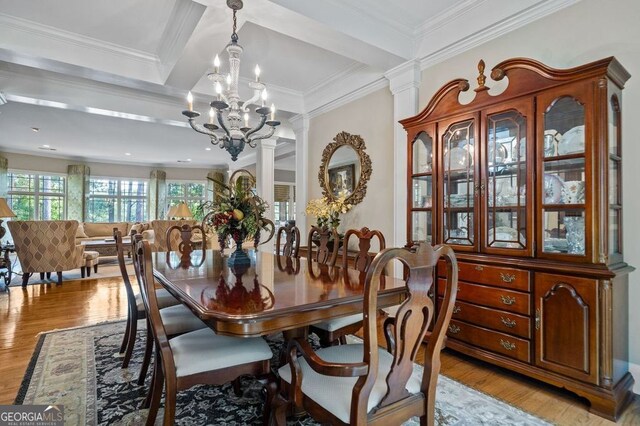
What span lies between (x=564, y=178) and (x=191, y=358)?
7.73 feet

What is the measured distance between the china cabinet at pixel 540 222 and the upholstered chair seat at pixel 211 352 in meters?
1.65

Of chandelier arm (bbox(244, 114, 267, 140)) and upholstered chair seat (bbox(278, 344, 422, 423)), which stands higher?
chandelier arm (bbox(244, 114, 267, 140))

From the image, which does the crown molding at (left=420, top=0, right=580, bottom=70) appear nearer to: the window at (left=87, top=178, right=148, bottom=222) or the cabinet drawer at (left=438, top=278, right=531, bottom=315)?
the cabinet drawer at (left=438, top=278, right=531, bottom=315)

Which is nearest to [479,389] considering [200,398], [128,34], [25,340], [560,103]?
[200,398]

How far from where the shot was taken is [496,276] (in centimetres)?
228

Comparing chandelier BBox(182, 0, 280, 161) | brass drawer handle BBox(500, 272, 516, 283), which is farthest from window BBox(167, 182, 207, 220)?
brass drawer handle BBox(500, 272, 516, 283)

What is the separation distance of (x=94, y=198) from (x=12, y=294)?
649 cm

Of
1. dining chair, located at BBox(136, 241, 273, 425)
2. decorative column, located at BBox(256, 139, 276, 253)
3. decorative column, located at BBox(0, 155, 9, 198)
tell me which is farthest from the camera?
decorative column, located at BBox(0, 155, 9, 198)

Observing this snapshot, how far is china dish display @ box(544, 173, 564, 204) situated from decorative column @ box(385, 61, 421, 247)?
1.33m

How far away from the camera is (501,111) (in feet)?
7.59

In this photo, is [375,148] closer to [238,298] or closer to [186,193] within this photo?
[238,298]

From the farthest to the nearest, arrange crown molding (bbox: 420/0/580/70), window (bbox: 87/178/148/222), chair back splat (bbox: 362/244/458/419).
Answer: window (bbox: 87/178/148/222)
crown molding (bbox: 420/0/580/70)
chair back splat (bbox: 362/244/458/419)

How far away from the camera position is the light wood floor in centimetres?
191

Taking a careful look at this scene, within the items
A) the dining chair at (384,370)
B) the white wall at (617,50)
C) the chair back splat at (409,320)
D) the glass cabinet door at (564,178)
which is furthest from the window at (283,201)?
the chair back splat at (409,320)
